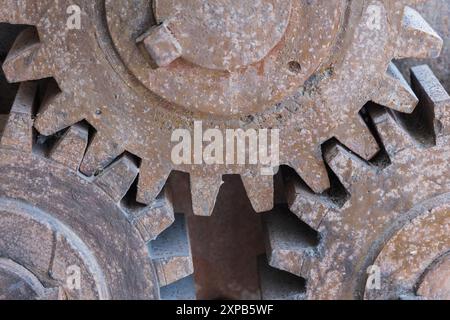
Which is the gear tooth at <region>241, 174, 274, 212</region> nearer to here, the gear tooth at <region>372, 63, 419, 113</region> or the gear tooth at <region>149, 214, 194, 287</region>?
the gear tooth at <region>149, 214, 194, 287</region>

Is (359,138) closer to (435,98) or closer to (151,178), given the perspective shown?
Result: (435,98)

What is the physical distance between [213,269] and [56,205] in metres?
0.88

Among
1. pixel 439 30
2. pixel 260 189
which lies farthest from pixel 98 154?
pixel 439 30

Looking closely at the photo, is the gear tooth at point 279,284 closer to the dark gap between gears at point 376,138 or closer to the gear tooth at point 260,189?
the gear tooth at point 260,189

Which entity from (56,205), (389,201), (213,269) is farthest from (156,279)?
(389,201)

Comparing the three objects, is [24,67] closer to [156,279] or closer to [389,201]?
[156,279]

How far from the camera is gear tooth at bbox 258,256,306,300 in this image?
2.41m

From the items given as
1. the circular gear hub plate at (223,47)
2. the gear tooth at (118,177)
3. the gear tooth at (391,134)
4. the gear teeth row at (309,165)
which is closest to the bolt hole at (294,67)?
the circular gear hub plate at (223,47)

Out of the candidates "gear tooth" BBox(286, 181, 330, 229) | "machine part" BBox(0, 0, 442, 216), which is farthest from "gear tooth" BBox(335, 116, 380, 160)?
"gear tooth" BBox(286, 181, 330, 229)

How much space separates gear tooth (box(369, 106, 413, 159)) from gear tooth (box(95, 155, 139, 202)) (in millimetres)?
780

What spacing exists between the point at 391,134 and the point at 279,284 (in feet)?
2.22

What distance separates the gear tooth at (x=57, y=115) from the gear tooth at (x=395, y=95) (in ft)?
3.04

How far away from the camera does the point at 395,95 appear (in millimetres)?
2186

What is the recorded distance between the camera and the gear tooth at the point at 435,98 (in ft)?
7.28
